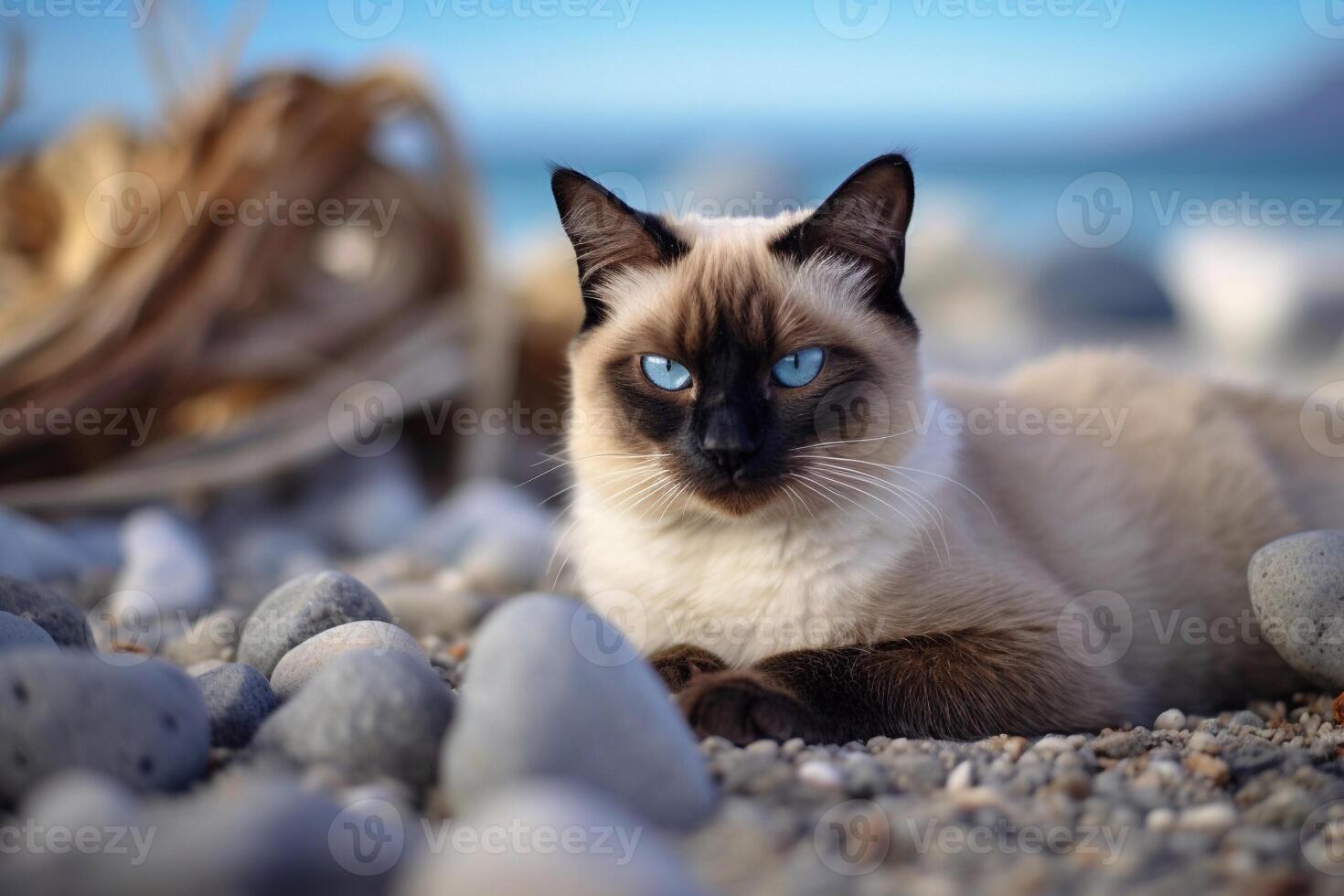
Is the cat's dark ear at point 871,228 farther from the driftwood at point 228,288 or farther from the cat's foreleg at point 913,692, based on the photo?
the driftwood at point 228,288

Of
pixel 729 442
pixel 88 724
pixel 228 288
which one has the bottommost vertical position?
pixel 88 724

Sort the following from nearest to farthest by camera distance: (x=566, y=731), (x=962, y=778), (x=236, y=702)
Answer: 1. (x=566, y=731)
2. (x=962, y=778)
3. (x=236, y=702)

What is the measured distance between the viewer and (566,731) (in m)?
1.41

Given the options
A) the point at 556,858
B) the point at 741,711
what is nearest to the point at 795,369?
the point at 741,711

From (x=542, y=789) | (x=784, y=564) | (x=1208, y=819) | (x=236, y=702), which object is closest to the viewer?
(x=542, y=789)

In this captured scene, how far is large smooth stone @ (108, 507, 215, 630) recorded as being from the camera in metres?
3.03

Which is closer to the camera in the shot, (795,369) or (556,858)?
(556,858)

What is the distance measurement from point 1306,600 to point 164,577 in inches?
120

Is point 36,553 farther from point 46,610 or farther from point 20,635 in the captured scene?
point 20,635

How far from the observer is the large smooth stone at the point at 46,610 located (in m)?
2.12

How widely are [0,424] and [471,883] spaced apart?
321cm

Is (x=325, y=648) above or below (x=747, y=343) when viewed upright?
below

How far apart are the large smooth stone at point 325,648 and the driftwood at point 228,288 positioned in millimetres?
2059

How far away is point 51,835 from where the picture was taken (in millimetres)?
1137
